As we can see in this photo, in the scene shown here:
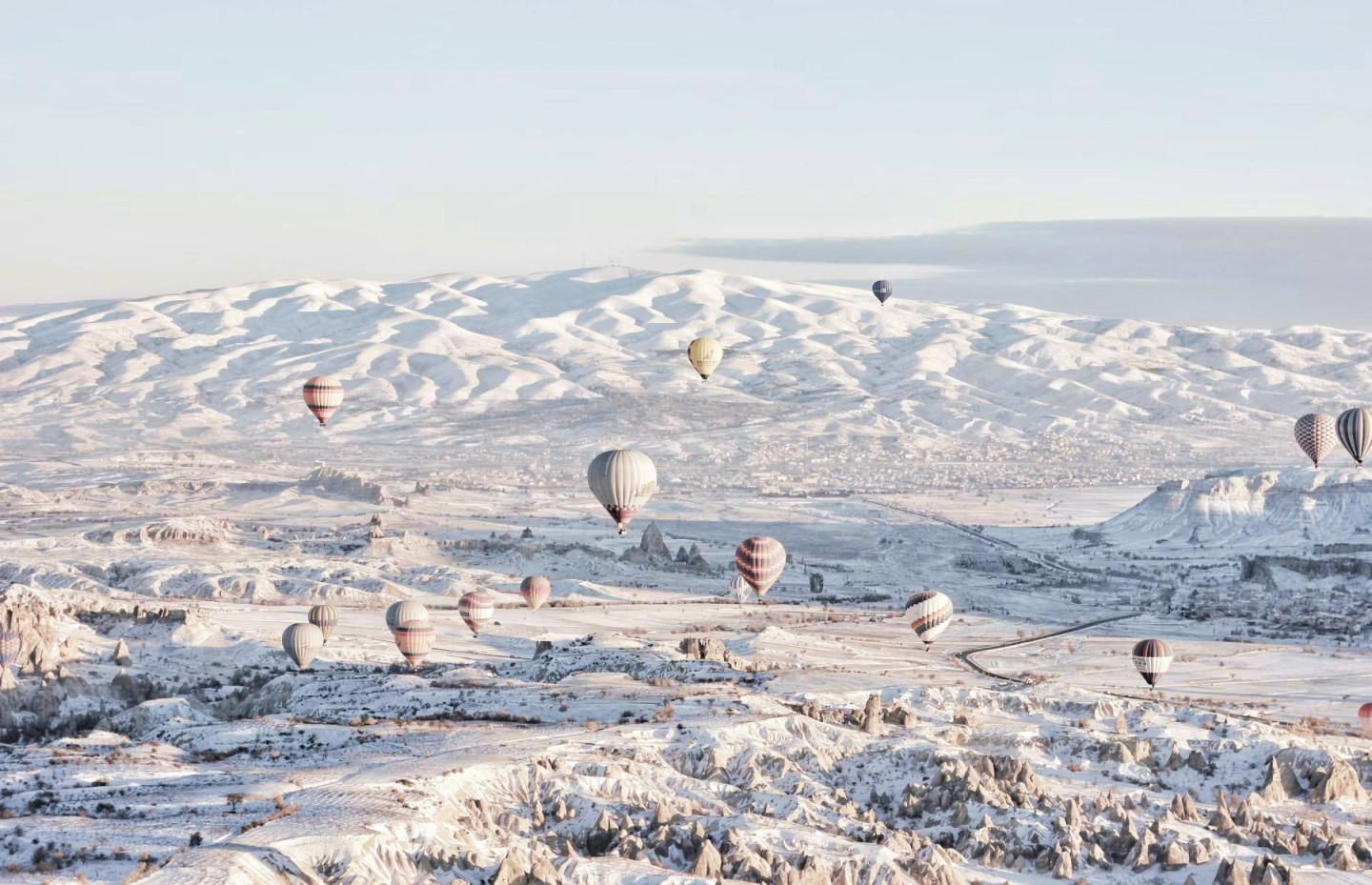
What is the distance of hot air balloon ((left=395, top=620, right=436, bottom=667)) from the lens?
70.4m

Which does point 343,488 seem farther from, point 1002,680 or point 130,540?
point 1002,680

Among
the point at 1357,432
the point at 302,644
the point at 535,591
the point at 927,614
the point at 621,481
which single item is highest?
the point at 1357,432

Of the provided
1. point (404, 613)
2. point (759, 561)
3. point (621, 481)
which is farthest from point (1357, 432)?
point (404, 613)

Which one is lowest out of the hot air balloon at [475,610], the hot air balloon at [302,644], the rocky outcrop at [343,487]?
the rocky outcrop at [343,487]

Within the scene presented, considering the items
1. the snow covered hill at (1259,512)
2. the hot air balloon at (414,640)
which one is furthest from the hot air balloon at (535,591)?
the snow covered hill at (1259,512)

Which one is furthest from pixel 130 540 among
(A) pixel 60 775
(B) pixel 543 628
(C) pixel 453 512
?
(A) pixel 60 775

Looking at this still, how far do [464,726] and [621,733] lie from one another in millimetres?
5896

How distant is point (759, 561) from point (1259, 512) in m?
65.4

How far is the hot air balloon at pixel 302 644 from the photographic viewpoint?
69688 mm

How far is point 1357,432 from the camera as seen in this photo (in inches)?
3622

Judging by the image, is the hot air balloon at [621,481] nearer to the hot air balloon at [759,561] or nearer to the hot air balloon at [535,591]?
the hot air balloon at [759,561]

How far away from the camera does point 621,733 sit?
46344 mm

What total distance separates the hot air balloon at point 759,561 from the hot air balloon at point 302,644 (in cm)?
2003

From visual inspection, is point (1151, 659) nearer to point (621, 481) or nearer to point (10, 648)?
point (621, 481)
